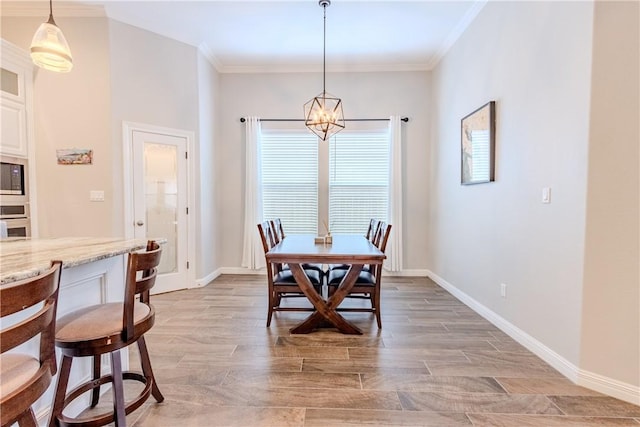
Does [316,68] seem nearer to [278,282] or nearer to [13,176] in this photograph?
[278,282]

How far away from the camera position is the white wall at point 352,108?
470 cm

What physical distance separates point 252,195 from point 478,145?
3.04 metres

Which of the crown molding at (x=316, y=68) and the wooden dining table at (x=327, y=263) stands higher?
the crown molding at (x=316, y=68)

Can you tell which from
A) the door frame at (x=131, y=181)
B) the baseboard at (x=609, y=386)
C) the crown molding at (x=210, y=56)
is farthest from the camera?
the crown molding at (x=210, y=56)

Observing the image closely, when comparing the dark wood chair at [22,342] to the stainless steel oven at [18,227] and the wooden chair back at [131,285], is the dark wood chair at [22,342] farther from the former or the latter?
the stainless steel oven at [18,227]

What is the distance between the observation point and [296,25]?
11.9 ft

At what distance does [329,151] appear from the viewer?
15.6ft

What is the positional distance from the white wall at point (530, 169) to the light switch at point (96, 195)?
13.4 feet

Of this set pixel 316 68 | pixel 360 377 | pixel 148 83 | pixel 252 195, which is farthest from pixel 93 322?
pixel 316 68

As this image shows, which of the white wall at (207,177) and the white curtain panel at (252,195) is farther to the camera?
the white curtain panel at (252,195)

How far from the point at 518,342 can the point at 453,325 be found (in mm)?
524

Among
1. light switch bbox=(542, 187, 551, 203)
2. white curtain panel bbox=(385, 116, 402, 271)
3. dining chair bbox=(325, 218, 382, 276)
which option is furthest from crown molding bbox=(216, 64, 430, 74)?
light switch bbox=(542, 187, 551, 203)

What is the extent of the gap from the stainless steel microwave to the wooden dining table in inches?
111

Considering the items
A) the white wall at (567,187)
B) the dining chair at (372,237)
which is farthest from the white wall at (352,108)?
the white wall at (567,187)
